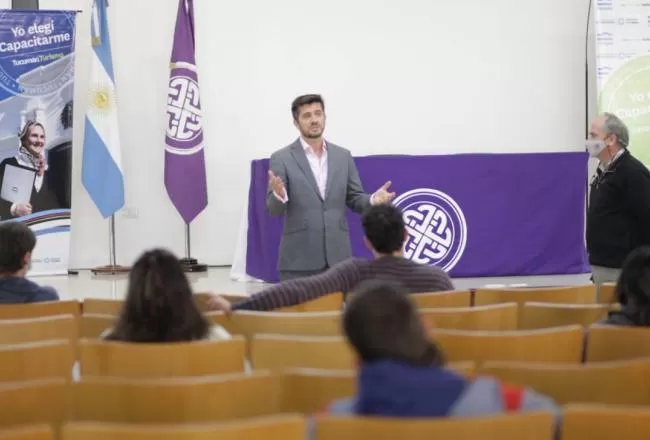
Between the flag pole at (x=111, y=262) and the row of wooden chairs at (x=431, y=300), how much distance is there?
4945mm

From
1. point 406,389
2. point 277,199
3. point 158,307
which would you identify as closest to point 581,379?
point 406,389

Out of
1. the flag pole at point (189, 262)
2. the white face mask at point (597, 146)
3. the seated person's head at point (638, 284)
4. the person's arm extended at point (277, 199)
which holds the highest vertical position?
the white face mask at point (597, 146)

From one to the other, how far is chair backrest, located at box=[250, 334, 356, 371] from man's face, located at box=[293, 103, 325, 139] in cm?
253

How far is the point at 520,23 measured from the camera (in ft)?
32.4

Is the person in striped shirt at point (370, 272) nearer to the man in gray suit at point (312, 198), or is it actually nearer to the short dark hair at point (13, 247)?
the short dark hair at point (13, 247)

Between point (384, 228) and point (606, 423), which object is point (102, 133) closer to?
point (384, 228)

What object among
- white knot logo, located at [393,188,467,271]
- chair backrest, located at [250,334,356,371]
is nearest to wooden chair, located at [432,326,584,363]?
chair backrest, located at [250,334,356,371]

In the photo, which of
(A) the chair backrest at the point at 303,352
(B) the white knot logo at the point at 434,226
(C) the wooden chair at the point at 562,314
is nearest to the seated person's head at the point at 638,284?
(C) the wooden chair at the point at 562,314

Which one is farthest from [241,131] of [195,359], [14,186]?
[195,359]

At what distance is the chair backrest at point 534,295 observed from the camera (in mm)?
4195

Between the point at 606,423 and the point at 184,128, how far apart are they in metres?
7.48

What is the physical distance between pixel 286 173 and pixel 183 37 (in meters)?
4.25

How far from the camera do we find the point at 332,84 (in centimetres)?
965

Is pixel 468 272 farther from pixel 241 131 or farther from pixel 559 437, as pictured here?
pixel 559 437
